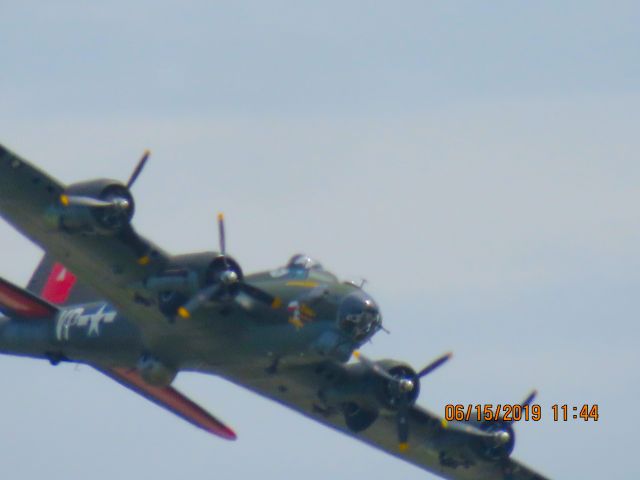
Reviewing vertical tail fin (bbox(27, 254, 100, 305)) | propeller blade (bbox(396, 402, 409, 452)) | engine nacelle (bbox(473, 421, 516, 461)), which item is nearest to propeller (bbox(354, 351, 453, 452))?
propeller blade (bbox(396, 402, 409, 452))

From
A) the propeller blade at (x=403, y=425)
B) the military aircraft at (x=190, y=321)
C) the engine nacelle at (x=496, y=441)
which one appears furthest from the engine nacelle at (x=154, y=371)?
the engine nacelle at (x=496, y=441)

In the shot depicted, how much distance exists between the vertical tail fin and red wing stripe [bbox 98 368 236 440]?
9.24 ft

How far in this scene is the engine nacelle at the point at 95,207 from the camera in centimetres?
3991

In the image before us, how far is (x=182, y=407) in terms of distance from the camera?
46906mm

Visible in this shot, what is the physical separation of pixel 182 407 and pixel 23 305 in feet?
16.7

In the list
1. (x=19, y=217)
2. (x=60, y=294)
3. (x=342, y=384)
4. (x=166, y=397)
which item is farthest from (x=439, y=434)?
(x=19, y=217)

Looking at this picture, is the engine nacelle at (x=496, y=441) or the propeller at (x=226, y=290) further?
the engine nacelle at (x=496, y=441)

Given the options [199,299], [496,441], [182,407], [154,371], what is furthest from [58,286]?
[496,441]

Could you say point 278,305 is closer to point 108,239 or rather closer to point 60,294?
point 108,239

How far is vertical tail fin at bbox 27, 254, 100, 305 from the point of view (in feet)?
157

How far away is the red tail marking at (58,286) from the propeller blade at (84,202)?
820cm

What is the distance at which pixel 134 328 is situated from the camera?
44125mm

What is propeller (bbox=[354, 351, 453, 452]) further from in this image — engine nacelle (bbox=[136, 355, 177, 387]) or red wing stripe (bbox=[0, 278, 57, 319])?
red wing stripe (bbox=[0, 278, 57, 319])

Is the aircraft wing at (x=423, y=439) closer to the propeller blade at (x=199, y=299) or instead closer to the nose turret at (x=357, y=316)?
the nose turret at (x=357, y=316)
